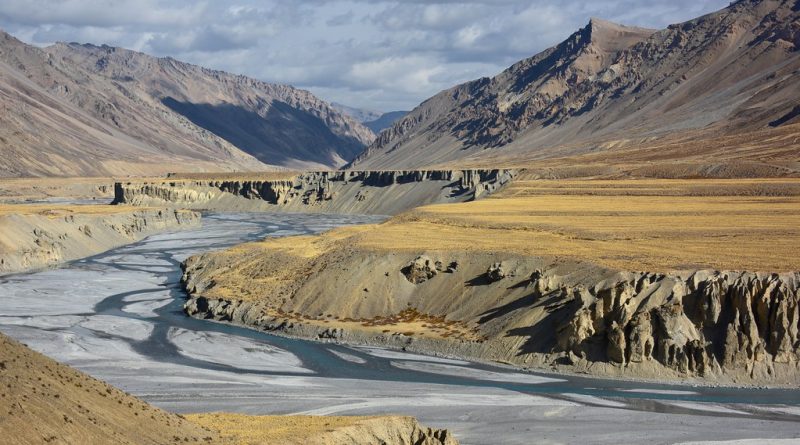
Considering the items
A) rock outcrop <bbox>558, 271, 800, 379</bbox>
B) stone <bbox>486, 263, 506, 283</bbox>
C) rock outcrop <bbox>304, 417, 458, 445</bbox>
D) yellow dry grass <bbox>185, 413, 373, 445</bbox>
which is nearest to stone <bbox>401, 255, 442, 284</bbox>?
stone <bbox>486, 263, 506, 283</bbox>

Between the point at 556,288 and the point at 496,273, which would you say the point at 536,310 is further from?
the point at 496,273

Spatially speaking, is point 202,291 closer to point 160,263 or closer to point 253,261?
point 253,261

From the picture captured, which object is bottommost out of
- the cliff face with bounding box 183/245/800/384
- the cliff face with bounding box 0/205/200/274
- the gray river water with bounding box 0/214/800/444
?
the gray river water with bounding box 0/214/800/444

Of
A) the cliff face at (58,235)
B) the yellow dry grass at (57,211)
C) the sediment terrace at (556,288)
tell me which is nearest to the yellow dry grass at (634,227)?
the sediment terrace at (556,288)

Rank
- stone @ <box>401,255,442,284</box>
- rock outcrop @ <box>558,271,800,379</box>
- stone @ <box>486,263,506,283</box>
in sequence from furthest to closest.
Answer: stone @ <box>401,255,442,284</box> → stone @ <box>486,263,506,283</box> → rock outcrop @ <box>558,271,800,379</box>

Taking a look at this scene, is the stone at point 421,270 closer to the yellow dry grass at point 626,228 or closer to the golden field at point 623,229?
the golden field at point 623,229

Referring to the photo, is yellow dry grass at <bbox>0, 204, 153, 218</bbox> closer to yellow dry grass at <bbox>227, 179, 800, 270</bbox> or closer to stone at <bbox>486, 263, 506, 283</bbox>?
yellow dry grass at <bbox>227, 179, 800, 270</bbox>
